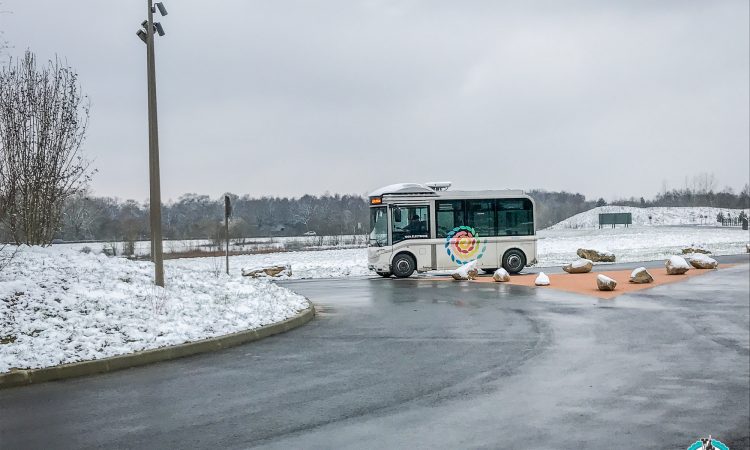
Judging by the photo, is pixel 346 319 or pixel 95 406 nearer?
pixel 95 406

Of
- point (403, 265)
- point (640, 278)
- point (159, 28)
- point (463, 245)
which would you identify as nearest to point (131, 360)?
point (159, 28)

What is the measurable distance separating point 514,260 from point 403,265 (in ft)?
14.4

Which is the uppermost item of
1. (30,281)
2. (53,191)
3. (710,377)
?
(53,191)

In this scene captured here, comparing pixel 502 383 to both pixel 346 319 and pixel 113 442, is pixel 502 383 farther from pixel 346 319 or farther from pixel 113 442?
pixel 346 319

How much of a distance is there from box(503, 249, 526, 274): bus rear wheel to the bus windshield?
4.78 meters

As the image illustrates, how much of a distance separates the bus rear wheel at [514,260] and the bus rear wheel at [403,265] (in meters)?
3.62

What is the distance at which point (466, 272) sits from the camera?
78.6 ft

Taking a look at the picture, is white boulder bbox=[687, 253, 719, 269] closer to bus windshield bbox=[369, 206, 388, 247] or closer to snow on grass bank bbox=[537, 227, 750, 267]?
snow on grass bank bbox=[537, 227, 750, 267]

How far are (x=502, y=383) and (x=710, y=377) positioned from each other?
8.27ft

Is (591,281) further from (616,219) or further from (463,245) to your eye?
(616,219)

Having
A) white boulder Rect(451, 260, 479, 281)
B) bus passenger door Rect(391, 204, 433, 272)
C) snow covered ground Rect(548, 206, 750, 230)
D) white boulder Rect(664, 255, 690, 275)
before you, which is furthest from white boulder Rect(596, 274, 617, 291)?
snow covered ground Rect(548, 206, 750, 230)

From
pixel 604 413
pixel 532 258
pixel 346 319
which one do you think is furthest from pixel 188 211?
pixel 604 413

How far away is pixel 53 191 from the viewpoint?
14.1 m

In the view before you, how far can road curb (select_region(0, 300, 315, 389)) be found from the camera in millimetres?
8016
